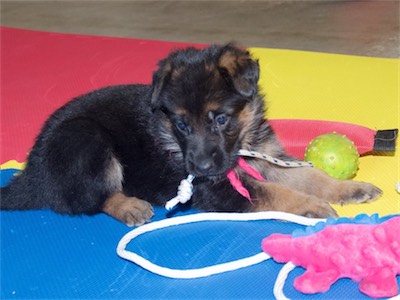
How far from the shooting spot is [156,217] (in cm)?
345

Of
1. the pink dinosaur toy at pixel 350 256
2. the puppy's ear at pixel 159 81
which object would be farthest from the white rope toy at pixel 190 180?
the pink dinosaur toy at pixel 350 256

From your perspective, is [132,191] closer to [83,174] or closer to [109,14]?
[83,174]

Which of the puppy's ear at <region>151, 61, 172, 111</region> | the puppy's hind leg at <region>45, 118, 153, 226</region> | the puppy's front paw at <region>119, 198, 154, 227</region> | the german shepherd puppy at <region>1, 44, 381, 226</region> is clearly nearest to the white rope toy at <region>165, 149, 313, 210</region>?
the german shepherd puppy at <region>1, 44, 381, 226</region>

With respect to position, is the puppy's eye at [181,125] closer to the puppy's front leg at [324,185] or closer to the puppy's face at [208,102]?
the puppy's face at [208,102]

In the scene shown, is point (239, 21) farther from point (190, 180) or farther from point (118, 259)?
point (118, 259)

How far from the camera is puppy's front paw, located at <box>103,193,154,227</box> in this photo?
3.34 m

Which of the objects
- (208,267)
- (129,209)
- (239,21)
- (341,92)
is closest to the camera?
(208,267)

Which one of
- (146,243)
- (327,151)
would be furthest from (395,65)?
(146,243)

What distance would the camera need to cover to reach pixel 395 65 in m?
5.16

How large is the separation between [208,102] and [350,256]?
97 cm

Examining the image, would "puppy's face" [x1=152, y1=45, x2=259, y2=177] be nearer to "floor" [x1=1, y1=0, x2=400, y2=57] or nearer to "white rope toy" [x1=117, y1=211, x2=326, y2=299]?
"white rope toy" [x1=117, y1=211, x2=326, y2=299]

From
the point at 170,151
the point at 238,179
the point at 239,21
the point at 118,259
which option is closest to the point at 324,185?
the point at 238,179

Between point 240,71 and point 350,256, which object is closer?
point 350,256

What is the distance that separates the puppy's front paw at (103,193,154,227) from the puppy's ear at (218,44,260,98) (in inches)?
34.0
